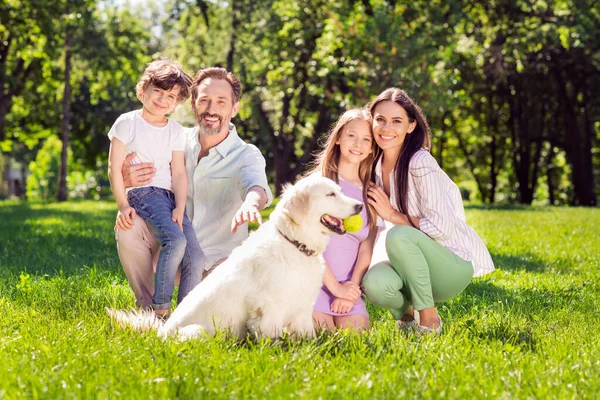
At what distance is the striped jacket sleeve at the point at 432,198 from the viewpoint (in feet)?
15.8

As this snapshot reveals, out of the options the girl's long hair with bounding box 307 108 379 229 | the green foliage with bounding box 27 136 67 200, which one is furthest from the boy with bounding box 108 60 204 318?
the green foliage with bounding box 27 136 67 200

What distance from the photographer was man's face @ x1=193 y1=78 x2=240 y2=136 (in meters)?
5.15

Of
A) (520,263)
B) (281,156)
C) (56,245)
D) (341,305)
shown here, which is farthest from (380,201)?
(281,156)

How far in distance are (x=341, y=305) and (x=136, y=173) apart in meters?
1.77

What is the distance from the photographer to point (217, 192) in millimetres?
5359

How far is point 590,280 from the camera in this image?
279 inches

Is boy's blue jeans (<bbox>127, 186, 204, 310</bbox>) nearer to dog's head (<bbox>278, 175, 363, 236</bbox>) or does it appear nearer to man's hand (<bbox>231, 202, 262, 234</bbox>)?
man's hand (<bbox>231, 202, 262, 234</bbox>)

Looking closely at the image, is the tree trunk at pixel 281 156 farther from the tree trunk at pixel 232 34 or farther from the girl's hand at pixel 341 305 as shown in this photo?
the girl's hand at pixel 341 305

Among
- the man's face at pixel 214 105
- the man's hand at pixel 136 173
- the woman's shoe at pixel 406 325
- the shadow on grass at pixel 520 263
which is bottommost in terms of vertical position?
the shadow on grass at pixel 520 263

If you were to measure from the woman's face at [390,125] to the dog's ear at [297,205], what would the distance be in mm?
1180

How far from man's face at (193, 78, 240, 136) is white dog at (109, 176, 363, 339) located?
1.37 meters

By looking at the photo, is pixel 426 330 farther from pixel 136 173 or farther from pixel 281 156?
pixel 281 156

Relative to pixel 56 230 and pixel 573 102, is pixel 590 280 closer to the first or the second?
pixel 56 230

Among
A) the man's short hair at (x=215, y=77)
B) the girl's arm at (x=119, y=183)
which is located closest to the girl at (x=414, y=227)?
the man's short hair at (x=215, y=77)
